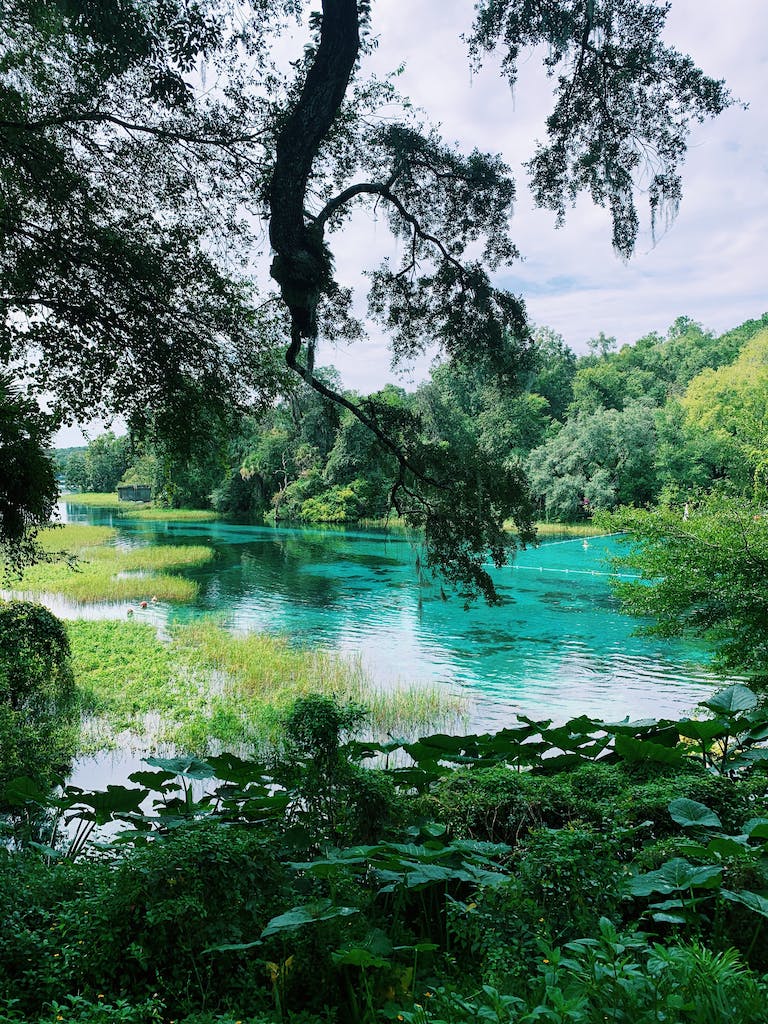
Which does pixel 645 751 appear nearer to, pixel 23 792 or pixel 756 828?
pixel 756 828

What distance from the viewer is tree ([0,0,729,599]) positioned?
457 centimetres

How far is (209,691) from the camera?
36.4 ft

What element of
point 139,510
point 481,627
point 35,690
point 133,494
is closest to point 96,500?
point 133,494

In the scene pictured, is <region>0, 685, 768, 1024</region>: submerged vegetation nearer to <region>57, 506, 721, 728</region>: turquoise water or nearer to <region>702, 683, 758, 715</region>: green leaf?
<region>702, 683, 758, 715</region>: green leaf

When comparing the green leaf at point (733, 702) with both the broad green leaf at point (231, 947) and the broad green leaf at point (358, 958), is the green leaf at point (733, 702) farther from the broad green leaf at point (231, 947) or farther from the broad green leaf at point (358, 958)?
the broad green leaf at point (231, 947)

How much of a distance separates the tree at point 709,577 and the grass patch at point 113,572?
1102 cm

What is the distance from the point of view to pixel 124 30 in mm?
4262

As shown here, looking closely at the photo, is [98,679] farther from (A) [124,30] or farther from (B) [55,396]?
(A) [124,30]

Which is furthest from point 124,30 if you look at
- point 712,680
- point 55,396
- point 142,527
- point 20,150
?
point 142,527

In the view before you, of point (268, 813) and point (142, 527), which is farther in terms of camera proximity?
point (142, 527)

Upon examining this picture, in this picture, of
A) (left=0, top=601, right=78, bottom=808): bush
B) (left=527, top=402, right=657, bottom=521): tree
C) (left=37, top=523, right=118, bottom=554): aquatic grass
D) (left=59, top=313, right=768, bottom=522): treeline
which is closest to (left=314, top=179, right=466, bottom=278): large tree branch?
(left=0, top=601, right=78, bottom=808): bush

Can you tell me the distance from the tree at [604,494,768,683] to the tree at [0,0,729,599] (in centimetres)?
233

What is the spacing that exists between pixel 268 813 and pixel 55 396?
4547 mm

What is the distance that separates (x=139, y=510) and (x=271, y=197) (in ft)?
170
